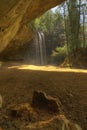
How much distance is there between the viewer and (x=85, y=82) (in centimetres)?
798

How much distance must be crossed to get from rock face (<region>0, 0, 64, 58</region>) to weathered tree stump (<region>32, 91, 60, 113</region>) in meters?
2.60

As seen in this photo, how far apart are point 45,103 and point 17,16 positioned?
5091 millimetres

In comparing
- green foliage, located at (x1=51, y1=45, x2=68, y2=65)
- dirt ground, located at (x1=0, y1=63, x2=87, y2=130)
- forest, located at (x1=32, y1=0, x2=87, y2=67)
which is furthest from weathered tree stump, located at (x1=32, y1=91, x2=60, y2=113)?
green foliage, located at (x1=51, y1=45, x2=68, y2=65)

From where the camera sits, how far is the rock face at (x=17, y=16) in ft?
25.2

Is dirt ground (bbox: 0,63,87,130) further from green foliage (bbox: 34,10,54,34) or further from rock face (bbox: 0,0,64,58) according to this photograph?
green foliage (bbox: 34,10,54,34)

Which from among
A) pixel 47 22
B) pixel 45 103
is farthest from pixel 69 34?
pixel 45 103

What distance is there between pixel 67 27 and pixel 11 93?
18874mm

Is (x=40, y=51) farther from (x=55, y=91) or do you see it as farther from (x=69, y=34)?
(x=55, y=91)

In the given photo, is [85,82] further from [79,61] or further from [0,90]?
[79,61]

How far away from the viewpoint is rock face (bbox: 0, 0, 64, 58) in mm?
7695

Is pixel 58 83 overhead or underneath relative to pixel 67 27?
underneath

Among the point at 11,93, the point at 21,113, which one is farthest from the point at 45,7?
the point at 21,113

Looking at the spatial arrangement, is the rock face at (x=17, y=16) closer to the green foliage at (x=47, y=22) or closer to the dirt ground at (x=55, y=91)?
the dirt ground at (x=55, y=91)

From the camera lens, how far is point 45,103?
562 centimetres
